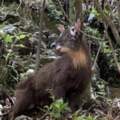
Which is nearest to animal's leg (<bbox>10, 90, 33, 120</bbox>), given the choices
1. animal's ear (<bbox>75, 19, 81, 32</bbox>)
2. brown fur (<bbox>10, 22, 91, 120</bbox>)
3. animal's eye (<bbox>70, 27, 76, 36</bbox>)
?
brown fur (<bbox>10, 22, 91, 120</bbox>)

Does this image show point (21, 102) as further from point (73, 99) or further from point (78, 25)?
point (78, 25)

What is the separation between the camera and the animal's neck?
19.9 ft

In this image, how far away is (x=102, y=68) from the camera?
29.9 ft

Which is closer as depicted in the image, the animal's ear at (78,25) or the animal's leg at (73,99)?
the animal's ear at (78,25)

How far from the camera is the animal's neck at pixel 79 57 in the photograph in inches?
239

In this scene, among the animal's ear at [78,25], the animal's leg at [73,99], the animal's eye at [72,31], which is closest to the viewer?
the animal's ear at [78,25]

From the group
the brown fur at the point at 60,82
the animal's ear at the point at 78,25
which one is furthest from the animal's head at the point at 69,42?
the animal's ear at the point at 78,25

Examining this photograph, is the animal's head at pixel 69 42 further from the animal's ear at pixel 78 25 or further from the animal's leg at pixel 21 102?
Result: the animal's leg at pixel 21 102

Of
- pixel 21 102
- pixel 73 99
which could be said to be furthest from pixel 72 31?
pixel 21 102

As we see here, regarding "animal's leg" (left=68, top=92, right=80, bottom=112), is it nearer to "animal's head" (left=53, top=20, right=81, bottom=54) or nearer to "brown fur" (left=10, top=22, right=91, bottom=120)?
"brown fur" (left=10, top=22, right=91, bottom=120)

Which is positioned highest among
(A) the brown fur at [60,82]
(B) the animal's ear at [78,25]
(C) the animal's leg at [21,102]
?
(B) the animal's ear at [78,25]

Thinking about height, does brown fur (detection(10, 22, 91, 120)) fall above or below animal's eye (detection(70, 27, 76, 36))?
below

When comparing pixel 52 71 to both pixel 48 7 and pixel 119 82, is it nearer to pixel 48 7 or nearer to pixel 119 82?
pixel 119 82

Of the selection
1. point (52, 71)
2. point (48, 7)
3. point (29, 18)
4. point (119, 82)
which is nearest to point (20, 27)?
point (29, 18)
